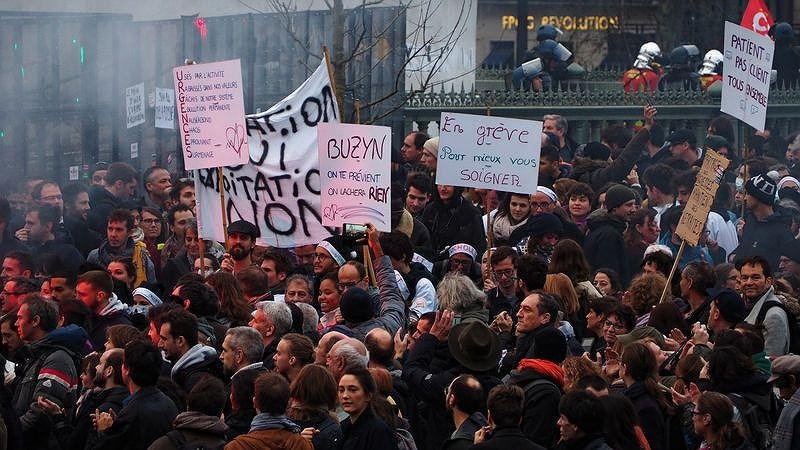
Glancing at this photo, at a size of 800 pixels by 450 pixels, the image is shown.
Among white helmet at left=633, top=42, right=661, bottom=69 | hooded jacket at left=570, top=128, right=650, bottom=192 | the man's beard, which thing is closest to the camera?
the man's beard

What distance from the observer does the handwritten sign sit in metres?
11.7

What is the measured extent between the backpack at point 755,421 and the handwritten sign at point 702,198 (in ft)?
9.94

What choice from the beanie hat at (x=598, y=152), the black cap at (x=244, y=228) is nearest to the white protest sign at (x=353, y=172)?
the black cap at (x=244, y=228)

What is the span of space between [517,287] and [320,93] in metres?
2.84

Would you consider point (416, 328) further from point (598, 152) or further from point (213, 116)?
point (598, 152)

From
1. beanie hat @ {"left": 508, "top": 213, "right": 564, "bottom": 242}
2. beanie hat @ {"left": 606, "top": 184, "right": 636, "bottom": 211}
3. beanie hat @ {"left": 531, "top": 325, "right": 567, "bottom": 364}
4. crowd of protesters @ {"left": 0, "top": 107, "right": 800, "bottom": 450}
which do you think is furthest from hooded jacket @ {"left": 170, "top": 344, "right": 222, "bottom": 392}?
beanie hat @ {"left": 606, "top": 184, "right": 636, "bottom": 211}

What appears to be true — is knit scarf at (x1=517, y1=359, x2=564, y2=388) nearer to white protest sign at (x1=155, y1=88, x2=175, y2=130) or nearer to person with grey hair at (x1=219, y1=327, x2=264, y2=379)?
person with grey hair at (x1=219, y1=327, x2=264, y2=379)

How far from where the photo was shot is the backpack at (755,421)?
334 inches

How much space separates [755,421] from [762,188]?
15.8ft

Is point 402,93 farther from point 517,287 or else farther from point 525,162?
point 517,287

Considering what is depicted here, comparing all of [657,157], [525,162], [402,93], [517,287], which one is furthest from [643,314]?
[402,93]

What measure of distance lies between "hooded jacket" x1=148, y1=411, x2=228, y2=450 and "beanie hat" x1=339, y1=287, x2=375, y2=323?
2.03 m

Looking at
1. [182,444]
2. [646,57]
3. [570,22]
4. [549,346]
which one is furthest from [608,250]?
[570,22]

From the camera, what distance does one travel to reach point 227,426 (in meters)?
8.12
